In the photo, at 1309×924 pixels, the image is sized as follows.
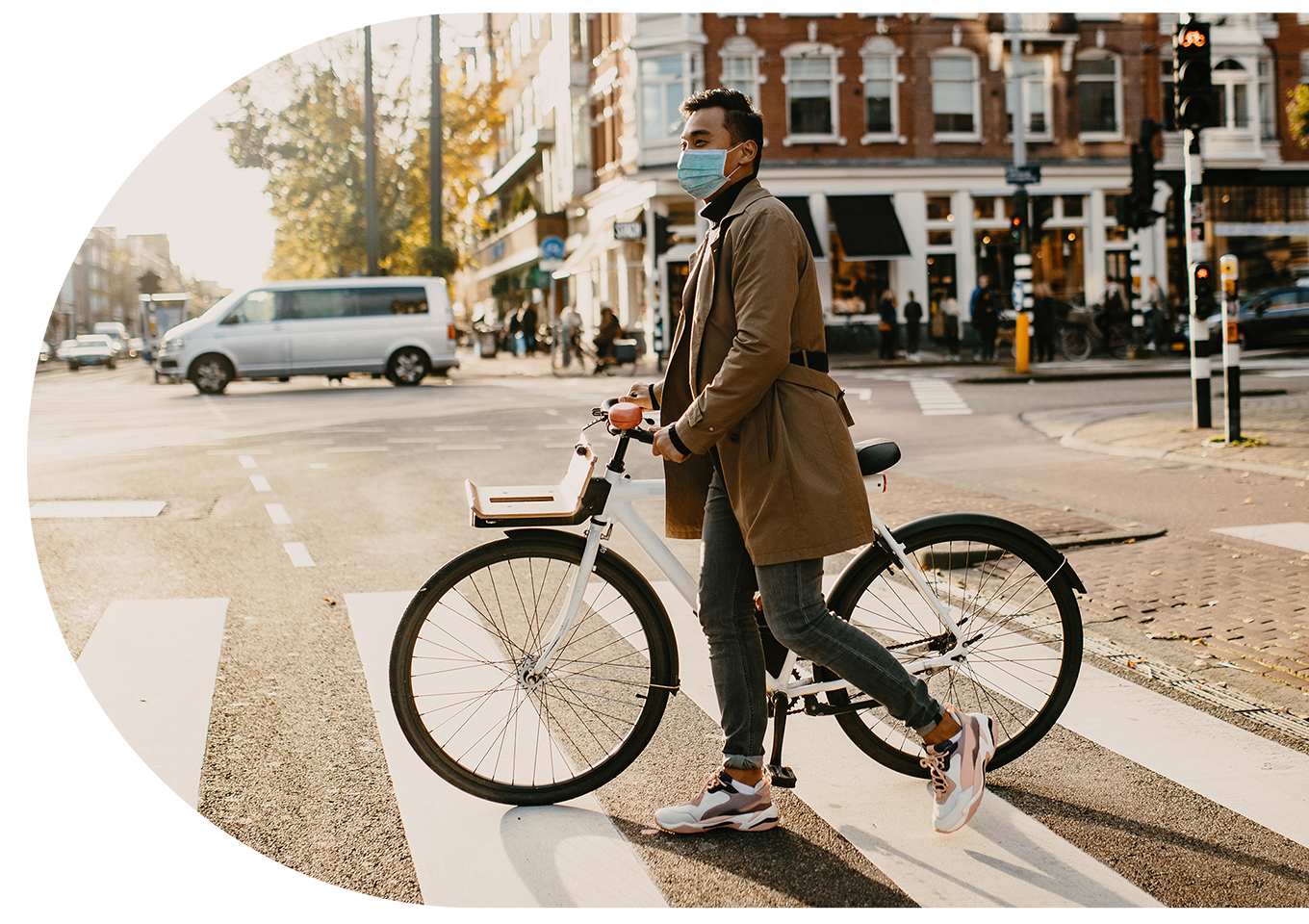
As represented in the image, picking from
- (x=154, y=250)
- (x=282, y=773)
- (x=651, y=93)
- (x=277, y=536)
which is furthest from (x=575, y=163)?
(x=154, y=250)

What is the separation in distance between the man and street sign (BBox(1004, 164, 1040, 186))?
67.8 ft

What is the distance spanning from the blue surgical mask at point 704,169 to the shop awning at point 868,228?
29579mm

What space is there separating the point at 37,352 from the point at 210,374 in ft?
144

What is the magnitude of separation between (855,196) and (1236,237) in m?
10.9

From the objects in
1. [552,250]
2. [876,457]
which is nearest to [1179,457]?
[876,457]

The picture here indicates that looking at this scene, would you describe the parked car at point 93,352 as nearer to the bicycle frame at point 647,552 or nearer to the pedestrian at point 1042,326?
the pedestrian at point 1042,326

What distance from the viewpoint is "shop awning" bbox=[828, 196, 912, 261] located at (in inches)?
1276

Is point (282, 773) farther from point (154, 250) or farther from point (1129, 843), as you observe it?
point (154, 250)

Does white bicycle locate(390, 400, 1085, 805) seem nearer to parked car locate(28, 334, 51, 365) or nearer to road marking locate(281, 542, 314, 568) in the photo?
road marking locate(281, 542, 314, 568)

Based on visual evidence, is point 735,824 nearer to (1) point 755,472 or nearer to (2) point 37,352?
(1) point 755,472

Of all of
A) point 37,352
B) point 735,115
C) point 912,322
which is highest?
point 37,352

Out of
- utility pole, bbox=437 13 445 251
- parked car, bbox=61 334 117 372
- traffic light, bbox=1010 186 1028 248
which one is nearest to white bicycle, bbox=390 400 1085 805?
traffic light, bbox=1010 186 1028 248

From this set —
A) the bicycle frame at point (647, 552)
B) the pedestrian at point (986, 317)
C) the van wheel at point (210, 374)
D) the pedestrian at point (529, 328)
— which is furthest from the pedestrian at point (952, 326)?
the bicycle frame at point (647, 552)

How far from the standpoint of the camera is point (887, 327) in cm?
2992
